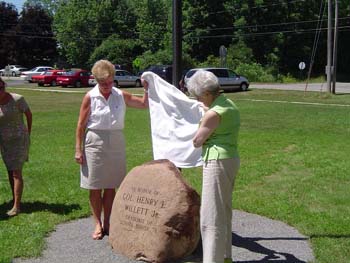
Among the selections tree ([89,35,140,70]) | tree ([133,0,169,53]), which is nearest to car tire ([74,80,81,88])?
tree ([89,35,140,70])

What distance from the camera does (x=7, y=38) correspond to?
250ft

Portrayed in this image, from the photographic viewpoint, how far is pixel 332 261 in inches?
198

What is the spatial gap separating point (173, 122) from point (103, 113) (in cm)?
68

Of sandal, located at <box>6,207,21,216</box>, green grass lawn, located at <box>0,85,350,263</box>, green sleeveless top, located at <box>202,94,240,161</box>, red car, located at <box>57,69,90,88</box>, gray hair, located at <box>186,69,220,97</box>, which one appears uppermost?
gray hair, located at <box>186,69,220,97</box>

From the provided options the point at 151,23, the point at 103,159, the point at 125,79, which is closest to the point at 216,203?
the point at 103,159

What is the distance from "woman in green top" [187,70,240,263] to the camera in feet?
14.3

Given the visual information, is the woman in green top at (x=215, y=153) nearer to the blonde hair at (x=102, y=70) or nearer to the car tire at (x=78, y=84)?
the blonde hair at (x=102, y=70)

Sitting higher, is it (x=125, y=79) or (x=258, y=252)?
(x=258, y=252)

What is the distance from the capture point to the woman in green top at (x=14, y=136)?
257 inches

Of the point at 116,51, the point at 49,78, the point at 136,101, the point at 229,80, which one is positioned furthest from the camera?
the point at 116,51

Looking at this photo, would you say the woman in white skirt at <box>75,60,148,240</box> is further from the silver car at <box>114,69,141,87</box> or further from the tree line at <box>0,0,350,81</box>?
the tree line at <box>0,0,350,81</box>

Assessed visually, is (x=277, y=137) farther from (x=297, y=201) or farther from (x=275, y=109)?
(x=275, y=109)

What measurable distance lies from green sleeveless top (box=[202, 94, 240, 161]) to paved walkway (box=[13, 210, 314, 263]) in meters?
1.21

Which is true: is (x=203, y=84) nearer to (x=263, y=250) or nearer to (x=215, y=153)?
(x=215, y=153)
